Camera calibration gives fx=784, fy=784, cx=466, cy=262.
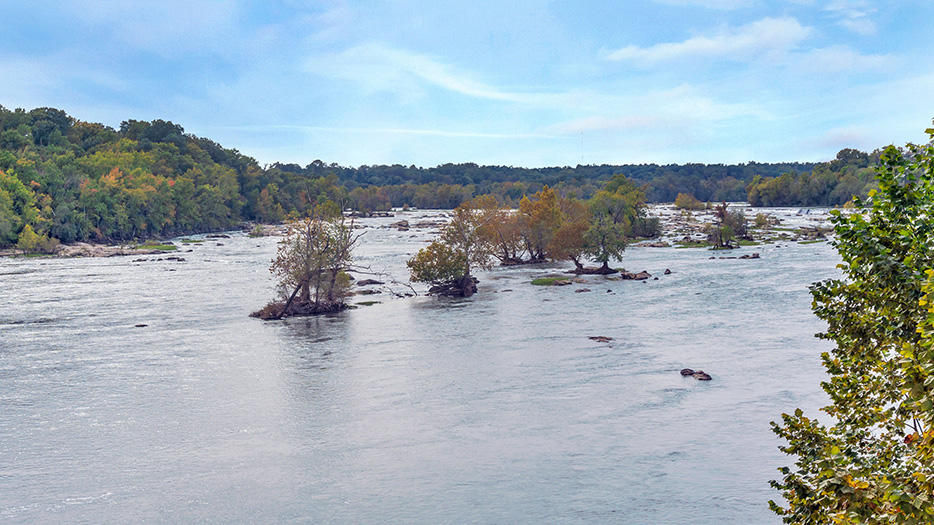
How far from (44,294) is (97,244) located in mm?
63414

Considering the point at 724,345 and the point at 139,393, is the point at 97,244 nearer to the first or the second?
the point at 139,393

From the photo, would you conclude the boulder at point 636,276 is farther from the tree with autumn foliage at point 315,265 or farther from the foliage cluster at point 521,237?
the tree with autumn foliage at point 315,265

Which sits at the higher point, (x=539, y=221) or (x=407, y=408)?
(x=539, y=221)

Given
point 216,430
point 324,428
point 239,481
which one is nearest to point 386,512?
point 239,481

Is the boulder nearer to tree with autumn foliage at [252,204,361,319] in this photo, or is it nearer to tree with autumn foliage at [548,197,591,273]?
tree with autumn foliage at [548,197,591,273]

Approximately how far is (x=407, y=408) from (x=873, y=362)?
22.6 metres

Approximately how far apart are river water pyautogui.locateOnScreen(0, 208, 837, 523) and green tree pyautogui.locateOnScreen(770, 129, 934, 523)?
1087 cm

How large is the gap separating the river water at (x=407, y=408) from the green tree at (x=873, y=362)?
428 inches

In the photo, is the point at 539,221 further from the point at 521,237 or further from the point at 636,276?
the point at 636,276

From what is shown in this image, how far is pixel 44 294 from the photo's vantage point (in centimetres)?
6638

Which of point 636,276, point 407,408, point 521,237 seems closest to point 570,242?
point 636,276

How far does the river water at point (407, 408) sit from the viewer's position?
76.1 feet

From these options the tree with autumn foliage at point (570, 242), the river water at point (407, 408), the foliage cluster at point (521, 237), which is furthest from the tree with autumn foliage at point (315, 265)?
the tree with autumn foliage at point (570, 242)

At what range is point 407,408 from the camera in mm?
32219
